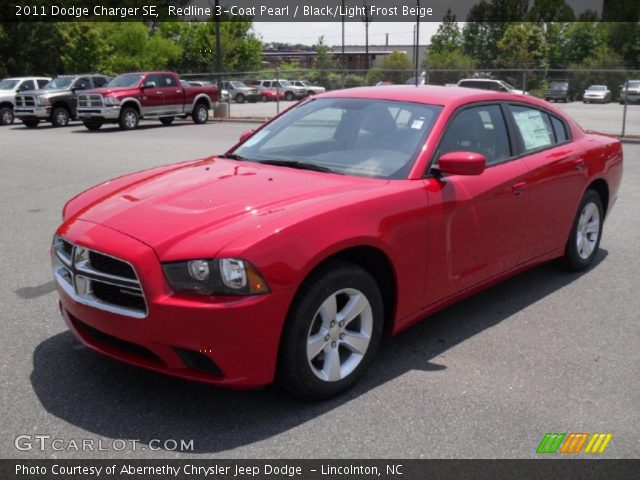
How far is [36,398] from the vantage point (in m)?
3.61

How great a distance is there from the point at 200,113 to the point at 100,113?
4.51 metres

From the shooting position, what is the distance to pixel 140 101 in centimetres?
2359

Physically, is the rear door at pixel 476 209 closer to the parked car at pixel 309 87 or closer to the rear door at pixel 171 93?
the rear door at pixel 171 93

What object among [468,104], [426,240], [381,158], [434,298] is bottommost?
[434,298]

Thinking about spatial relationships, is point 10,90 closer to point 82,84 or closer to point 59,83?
point 59,83

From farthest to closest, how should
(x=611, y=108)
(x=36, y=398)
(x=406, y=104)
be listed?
(x=611, y=108)
(x=406, y=104)
(x=36, y=398)

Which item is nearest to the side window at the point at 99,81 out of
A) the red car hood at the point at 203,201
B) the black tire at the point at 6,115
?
the black tire at the point at 6,115

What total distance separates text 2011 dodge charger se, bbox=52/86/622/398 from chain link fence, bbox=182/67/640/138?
1813 centimetres

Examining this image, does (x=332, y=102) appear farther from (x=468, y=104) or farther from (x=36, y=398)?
(x=36, y=398)

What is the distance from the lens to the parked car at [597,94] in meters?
28.1

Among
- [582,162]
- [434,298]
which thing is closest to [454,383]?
[434,298]

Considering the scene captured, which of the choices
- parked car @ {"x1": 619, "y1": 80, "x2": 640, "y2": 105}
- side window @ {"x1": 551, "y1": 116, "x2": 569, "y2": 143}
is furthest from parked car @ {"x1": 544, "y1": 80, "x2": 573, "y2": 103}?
Answer: side window @ {"x1": 551, "y1": 116, "x2": 569, "y2": 143}

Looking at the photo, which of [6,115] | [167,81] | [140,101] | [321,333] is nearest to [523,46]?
[167,81]
